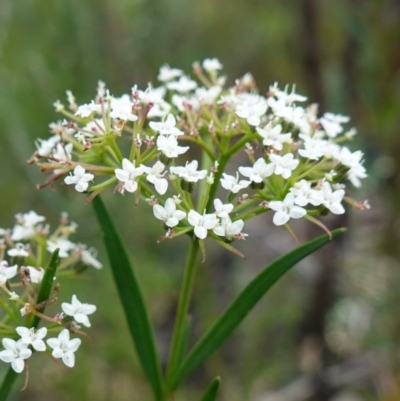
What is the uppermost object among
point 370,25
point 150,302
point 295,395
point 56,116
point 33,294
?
point 370,25

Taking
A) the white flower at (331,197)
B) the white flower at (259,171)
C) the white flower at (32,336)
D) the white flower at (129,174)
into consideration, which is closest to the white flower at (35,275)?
the white flower at (32,336)

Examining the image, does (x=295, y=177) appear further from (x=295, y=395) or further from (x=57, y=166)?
(x=295, y=395)

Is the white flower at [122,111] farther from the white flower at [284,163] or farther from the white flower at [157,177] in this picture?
the white flower at [284,163]

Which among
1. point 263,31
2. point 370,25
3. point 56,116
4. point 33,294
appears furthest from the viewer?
point 263,31

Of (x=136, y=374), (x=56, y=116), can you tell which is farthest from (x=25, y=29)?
(x=136, y=374)

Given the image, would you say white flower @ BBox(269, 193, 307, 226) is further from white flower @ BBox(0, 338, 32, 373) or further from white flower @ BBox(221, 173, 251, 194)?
white flower @ BBox(0, 338, 32, 373)

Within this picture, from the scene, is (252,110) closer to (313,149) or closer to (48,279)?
(313,149)
